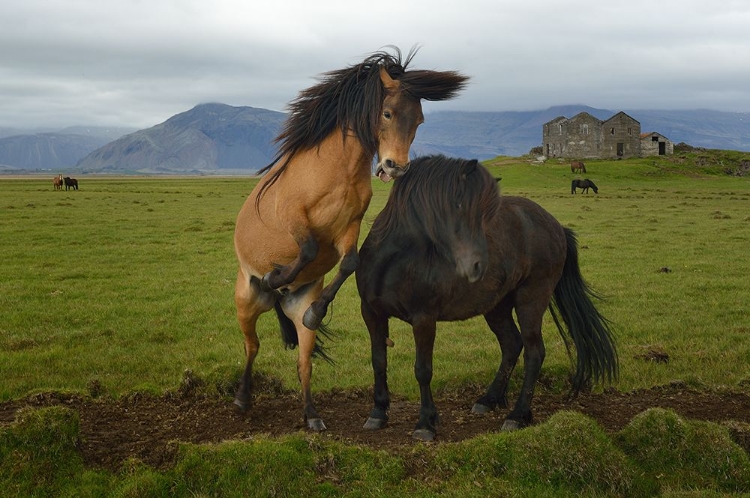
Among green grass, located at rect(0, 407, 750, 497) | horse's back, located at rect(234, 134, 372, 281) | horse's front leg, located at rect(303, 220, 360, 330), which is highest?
horse's back, located at rect(234, 134, 372, 281)

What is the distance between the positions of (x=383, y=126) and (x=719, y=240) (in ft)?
59.4

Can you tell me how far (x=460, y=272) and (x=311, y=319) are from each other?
4.44ft

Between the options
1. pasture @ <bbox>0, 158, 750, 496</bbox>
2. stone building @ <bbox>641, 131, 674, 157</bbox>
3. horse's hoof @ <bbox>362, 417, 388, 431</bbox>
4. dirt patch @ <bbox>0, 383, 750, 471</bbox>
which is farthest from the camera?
stone building @ <bbox>641, 131, 674, 157</bbox>

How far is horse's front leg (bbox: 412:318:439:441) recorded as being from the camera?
560cm

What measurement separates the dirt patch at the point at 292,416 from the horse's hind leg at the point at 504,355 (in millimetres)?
128

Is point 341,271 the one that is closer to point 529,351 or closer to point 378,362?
point 378,362

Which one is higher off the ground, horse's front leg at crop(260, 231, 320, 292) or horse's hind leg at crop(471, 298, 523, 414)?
horse's front leg at crop(260, 231, 320, 292)

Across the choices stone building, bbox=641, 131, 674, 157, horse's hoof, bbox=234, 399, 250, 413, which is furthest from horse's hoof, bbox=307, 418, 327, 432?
stone building, bbox=641, 131, 674, 157

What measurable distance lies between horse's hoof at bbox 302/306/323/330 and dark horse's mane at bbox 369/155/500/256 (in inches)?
31.6

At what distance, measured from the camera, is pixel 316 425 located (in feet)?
19.0

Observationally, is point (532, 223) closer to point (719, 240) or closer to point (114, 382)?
point (114, 382)

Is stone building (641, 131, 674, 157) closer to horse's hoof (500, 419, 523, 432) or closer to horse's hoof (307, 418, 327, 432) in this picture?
horse's hoof (500, 419, 523, 432)

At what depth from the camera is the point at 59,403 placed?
21.0ft

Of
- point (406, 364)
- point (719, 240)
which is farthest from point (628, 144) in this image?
point (406, 364)
